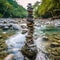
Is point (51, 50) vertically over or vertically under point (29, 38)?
under

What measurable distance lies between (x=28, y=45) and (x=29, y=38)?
1.20 ft

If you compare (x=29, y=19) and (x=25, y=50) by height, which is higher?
(x=29, y=19)

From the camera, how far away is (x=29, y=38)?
6.41 meters

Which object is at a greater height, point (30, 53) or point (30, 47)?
point (30, 47)

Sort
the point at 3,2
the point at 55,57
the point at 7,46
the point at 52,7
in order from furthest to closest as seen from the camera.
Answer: the point at 3,2 < the point at 52,7 < the point at 7,46 < the point at 55,57

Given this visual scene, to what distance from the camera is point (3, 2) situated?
2224 inches

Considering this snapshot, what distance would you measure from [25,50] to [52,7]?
28.5 m

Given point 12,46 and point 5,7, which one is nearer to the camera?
point 12,46

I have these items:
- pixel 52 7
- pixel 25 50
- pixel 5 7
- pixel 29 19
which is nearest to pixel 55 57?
pixel 25 50

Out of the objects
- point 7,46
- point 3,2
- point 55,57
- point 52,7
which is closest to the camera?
point 55,57

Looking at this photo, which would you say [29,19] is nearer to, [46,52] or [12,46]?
[46,52]

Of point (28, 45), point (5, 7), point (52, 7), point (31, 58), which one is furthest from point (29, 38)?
point (5, 7)

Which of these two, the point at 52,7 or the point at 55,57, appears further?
the point at 52,7

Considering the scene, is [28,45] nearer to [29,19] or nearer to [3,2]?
[29,19]
